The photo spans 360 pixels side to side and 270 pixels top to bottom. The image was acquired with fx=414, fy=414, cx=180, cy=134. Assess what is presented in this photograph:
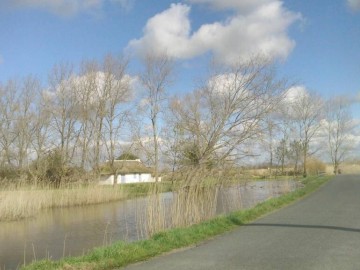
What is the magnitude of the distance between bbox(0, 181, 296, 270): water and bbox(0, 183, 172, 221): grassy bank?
2.39ft

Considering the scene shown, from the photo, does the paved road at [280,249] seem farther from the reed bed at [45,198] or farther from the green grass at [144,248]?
the reed bed at [45,198]

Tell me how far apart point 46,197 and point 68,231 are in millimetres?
10157

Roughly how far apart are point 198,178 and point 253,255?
6748 millimetres

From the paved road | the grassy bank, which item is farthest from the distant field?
the paved road

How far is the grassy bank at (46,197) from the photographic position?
72.7 ft

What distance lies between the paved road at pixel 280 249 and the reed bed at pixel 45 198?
567 inches

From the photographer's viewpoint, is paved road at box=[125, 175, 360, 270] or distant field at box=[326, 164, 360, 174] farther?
distant field at box=[326, 164, 360, 174]

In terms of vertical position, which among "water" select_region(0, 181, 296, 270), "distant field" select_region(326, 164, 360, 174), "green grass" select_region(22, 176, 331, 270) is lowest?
"water" select_region(0, 181, 296, 270)

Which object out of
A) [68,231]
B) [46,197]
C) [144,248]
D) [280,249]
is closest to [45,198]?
[46,197]

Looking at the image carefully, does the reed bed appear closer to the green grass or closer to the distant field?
the green grass

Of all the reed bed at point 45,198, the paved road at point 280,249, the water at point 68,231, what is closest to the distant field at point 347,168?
the reed bed at point 45,198

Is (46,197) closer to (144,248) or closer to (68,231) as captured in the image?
(68,231)

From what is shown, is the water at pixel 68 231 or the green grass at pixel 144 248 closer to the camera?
the green grass at pixel 144 248

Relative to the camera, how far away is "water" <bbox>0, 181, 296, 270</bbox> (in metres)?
13.4
